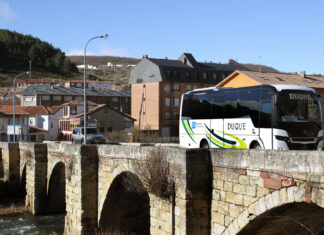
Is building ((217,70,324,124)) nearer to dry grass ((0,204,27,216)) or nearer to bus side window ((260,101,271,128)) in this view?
dry grass ((0,204,27,216))

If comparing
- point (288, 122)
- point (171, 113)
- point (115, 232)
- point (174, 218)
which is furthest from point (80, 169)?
point (171, 113)

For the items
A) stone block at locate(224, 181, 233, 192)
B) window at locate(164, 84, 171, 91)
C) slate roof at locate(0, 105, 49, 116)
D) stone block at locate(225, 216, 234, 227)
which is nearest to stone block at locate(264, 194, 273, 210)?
stone block at locate(224, 181, 233, 192)

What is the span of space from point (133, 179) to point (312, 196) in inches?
389

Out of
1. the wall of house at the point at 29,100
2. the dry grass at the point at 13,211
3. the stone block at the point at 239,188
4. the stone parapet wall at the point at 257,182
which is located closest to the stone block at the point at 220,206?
the stone parapet wall at the point at 257,182

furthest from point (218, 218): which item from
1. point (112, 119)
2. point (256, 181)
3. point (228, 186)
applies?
point (112, 119)

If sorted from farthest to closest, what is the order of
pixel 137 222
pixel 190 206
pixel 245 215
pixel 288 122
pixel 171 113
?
1. pixel 171 113
2. pixel 137 222
3. pixel 288 122
4. pixel 190 206
5. pixel 245 215

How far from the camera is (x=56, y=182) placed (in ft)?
101

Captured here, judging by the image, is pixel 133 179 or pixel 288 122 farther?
pixel 133 179

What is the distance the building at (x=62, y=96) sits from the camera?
8538 cm

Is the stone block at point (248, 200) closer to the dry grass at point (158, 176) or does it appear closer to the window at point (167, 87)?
the dry grass at point (158, 176)

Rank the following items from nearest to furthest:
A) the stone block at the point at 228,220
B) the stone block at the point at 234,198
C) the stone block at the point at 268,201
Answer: the stone block at the point at 268,201
the stone block at the point at 234,198
the stone block at the point at 228,220

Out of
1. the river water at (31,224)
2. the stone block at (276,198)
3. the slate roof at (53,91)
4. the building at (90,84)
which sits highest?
the building at (90,84)

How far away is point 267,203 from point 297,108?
6.28 m

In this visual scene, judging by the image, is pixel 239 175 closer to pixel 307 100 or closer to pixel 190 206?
pixel 190 206
